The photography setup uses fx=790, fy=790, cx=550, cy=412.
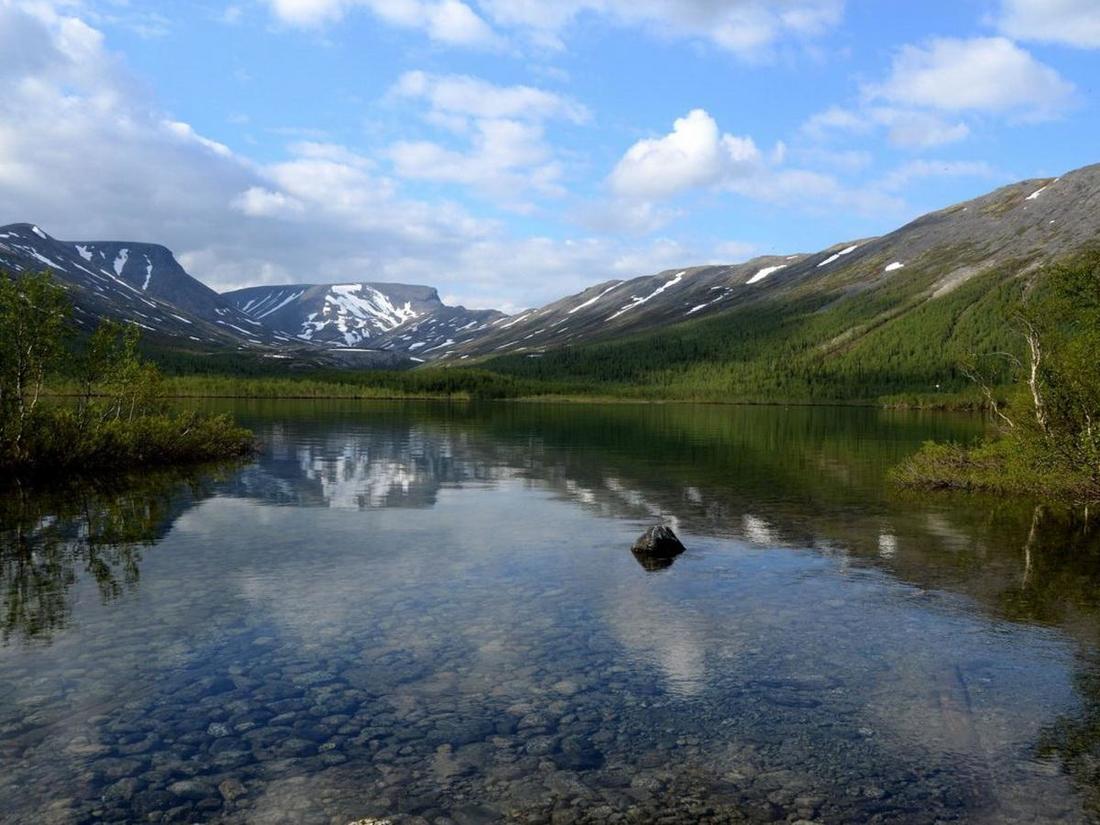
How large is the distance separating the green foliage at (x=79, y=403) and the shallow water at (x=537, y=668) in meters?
6.96

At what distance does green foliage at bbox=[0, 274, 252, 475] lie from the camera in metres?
35.4

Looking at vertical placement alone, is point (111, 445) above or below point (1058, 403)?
below

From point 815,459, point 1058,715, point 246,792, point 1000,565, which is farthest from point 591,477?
point 246,792

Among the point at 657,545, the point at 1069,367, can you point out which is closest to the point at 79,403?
the point at 657,545

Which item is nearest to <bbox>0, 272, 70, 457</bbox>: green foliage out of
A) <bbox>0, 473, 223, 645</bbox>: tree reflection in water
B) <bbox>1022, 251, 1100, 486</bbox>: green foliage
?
<bbox>0, 473, 223, 645</bbox>: tree reflection in water

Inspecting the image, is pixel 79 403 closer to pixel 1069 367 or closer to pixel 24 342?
pixel 24 342

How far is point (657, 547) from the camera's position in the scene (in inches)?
963

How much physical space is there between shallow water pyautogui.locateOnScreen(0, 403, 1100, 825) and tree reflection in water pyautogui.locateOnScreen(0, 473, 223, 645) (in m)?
0.14

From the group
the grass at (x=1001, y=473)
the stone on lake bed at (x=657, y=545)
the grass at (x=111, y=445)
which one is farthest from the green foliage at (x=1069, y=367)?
the grass at (x=111, y=445)

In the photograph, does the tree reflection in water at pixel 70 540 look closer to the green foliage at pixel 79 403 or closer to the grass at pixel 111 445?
the grass at pixel 111 445

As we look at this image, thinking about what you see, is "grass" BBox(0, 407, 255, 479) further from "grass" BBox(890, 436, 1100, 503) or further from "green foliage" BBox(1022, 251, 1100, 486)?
"green foliage" BBox(1022, 251, 1100, 486)

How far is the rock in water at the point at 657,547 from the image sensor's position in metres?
24.2

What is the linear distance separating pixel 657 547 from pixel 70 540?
59.8 ft

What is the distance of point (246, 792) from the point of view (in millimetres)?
10055
